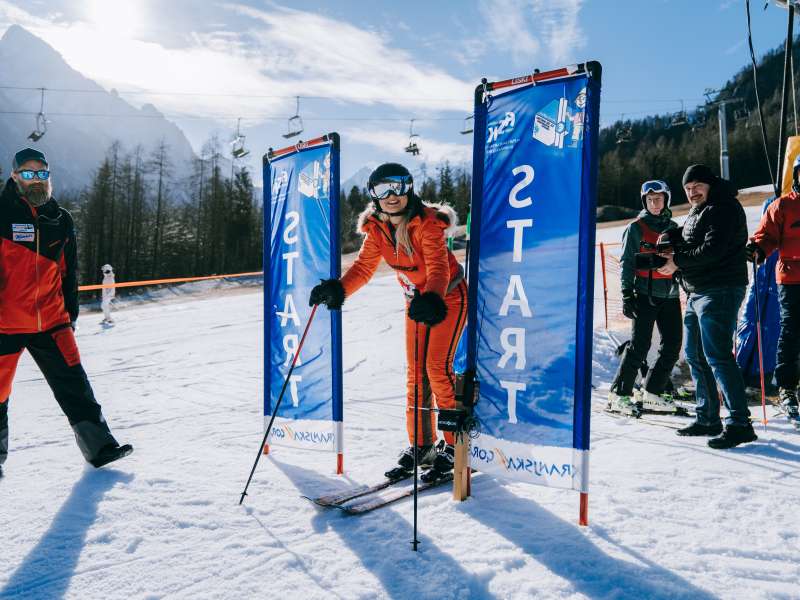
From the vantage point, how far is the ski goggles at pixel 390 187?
327 centimetres

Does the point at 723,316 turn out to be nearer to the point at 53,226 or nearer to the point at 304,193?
the point at 304,193

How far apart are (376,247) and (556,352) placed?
140 centimetres

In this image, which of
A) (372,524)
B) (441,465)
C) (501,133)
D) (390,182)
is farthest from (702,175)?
(372,524)

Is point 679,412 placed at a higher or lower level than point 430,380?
lower

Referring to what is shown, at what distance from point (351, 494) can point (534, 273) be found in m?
1.66

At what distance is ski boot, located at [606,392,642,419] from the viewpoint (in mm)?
4926

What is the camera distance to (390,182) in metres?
3.27

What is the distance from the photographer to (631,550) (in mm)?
2469

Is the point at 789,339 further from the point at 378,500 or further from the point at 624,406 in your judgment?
the point at 378,500

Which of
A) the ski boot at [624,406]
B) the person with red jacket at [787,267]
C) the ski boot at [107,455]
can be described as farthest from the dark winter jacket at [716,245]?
the ski boot at [107,455]

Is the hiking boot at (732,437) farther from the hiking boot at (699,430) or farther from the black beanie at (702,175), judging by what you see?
the black beanie at (702,175)

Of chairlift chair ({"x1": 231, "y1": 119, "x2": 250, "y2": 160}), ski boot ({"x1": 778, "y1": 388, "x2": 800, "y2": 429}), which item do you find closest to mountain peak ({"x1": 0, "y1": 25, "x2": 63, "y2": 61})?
chairlift chair ({"x1": 231, "y1": 119, "x2": 250, "y2": 160})

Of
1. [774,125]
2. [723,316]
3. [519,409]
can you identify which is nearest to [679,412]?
[723,316]

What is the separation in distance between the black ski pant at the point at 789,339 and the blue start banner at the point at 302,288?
3.73m
